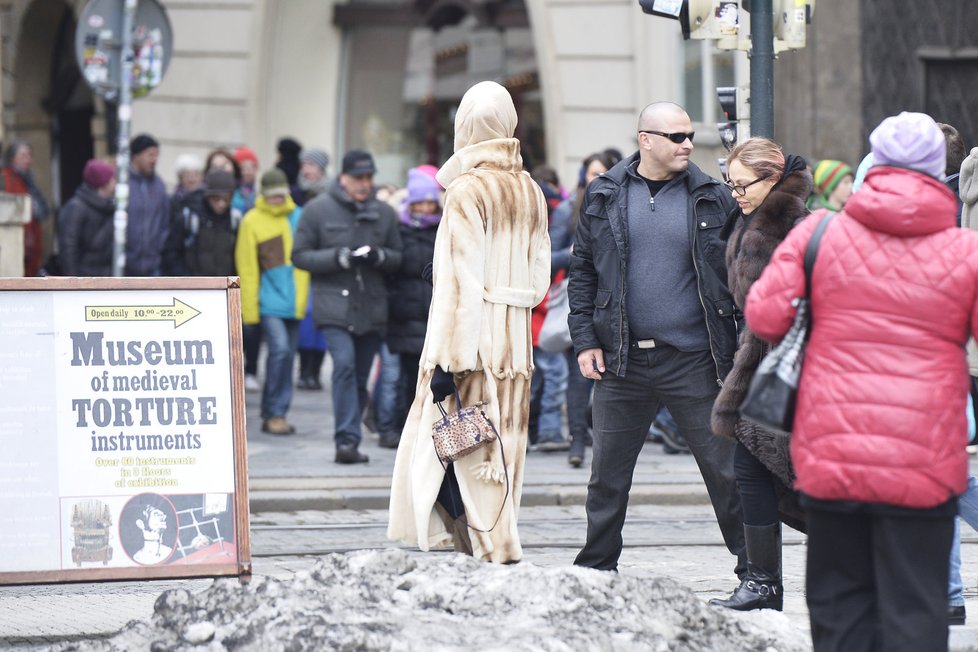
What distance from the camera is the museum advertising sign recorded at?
658cm

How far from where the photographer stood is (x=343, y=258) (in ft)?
36.6

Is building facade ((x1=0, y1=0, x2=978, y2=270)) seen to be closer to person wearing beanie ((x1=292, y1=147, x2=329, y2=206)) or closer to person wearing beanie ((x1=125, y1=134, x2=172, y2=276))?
person wearing beanie ((x1=292, y1=147, x2=329, y2=206))

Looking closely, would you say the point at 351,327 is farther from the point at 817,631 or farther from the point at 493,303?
the point at 817,631

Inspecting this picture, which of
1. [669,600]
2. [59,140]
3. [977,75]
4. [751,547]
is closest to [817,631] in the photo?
[669,600]

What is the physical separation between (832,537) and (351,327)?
20.8ft

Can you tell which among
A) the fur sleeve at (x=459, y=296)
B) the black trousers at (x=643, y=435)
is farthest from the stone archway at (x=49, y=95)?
the black trousers at (x=643, y=435)

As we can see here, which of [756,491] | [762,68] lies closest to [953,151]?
[756,491]

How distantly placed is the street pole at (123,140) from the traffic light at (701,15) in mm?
4717

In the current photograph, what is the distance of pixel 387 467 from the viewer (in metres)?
11.2

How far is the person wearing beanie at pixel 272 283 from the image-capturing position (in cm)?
1266

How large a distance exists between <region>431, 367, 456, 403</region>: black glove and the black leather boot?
1368mm

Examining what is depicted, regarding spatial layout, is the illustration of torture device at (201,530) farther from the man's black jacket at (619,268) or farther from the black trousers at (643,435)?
the man's black jacket at (619,268)

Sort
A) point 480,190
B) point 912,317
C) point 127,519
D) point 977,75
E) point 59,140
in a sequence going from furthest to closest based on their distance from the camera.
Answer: point 59,140 → point 977,75 → point 480,190 → point 127,519 → point 912,317

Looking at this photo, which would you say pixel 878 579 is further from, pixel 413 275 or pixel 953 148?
pixel 413 275
